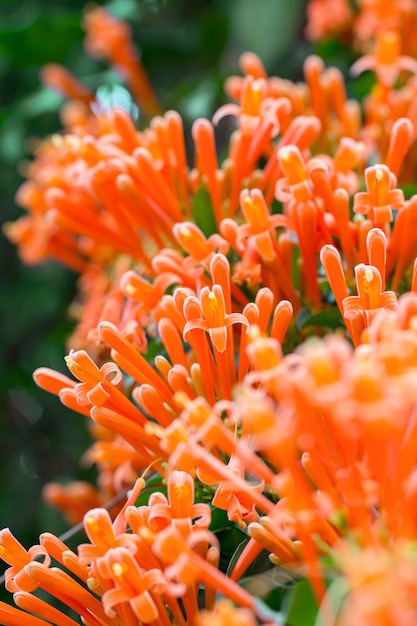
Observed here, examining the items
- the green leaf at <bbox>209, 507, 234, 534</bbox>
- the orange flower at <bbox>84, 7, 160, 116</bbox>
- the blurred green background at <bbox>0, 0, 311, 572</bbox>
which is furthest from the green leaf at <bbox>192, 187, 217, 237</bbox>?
the orange flower at <bbox>84, 7, 160, 116</bbox>

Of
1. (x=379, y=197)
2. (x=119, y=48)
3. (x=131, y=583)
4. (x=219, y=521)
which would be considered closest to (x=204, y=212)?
(x=379, y=197)

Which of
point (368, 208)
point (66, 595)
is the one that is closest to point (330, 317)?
point (368, 208)

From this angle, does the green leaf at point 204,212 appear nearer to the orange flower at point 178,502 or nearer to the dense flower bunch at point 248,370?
the dense flower bunch at point 248,370

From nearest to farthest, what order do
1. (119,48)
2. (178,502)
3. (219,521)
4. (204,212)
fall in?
(178,502) → (219,521) → (204,212) → (119,48)

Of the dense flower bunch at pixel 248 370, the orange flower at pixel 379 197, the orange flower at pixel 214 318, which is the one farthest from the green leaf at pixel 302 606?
the orange flower at pixel 379 197


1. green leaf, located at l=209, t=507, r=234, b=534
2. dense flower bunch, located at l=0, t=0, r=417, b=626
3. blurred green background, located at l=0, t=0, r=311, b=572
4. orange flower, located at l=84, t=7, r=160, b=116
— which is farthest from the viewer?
blurred green background, located at l=0, t=0, r=311, b=572

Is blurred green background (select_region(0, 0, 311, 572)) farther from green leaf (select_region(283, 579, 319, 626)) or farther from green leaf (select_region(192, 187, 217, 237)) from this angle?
green leaf (select_region(283, 579, 319, 626))

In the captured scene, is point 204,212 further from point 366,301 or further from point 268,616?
point 268,616
